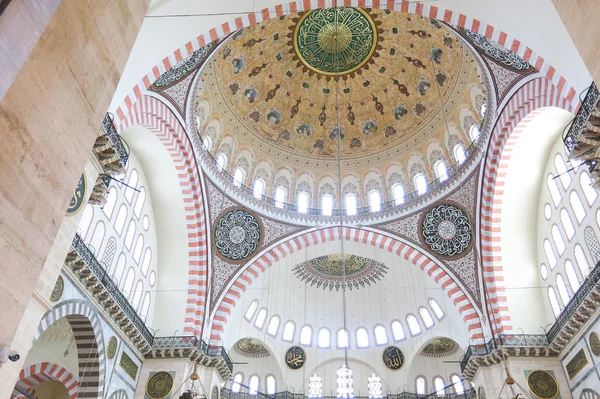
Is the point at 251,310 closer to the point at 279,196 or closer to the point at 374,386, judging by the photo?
the point at 279,196

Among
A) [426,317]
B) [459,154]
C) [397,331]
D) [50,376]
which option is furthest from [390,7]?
[397,331]

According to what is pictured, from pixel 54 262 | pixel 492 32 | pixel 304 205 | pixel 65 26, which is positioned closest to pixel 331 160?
pixel 304 205

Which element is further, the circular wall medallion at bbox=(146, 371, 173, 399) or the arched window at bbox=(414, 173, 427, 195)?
the arched window at bbox=(414, 173, 427, 195)

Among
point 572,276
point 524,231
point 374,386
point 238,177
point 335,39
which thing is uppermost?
point 335,39

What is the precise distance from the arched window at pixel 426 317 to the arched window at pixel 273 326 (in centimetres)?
536

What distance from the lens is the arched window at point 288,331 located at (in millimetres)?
17156

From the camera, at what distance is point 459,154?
44.4 feet

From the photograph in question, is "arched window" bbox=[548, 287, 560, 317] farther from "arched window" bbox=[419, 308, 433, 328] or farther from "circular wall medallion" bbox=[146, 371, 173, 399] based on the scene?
"circular wall medallion" bbox=[146, 371, 173, 399]

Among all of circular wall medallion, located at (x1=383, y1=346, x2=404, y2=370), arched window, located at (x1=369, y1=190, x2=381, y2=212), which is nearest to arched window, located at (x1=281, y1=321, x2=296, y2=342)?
circular wall medallion, located at (x1=383, y1=346, x2=404, y2=370)

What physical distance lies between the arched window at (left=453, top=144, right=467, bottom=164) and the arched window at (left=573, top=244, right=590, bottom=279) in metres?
4.08

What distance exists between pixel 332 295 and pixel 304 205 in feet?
15.3

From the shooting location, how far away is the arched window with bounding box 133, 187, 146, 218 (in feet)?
38.4

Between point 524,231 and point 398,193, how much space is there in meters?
3.95

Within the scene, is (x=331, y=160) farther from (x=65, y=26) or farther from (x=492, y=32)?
(x=65, y=26)
